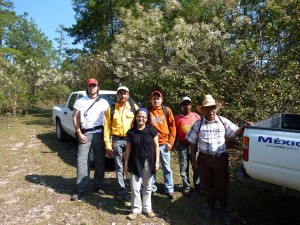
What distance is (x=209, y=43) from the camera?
8.91m

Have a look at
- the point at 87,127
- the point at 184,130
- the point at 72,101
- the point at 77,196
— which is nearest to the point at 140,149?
the point at 184,130

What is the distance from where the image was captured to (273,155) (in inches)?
143

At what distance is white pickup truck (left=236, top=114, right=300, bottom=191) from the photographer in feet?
11.3

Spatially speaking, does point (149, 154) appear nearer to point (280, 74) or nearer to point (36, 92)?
point (280, 74)

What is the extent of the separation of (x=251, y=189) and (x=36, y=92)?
2147 cm

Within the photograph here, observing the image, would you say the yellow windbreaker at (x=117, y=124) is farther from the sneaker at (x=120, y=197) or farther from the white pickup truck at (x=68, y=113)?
the white pickup truck at (x=68, y=113)

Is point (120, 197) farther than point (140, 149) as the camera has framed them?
Yes

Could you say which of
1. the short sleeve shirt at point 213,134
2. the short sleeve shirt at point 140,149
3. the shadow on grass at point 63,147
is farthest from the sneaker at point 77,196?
the short sleeve shirt at point 213,134

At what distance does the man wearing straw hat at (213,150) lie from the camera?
4328mm

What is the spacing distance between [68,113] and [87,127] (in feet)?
11.9

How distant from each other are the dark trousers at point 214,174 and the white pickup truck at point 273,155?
0.44 metres

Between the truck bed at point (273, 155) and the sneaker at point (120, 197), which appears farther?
the sneaker at point (120, 197)

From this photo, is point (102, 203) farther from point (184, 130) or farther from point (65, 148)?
point (65, 148)

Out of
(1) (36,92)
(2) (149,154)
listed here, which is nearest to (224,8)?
(2) (149,154)
